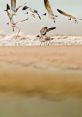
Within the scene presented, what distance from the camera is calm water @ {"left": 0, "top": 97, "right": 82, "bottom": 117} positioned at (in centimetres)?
394

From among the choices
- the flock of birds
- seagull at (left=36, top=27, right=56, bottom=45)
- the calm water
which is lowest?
the calm water

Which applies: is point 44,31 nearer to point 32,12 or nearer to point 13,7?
point 32,12

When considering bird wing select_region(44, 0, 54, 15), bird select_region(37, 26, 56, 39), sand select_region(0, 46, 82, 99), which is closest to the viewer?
sand select_region(0, 46, 82, 99)

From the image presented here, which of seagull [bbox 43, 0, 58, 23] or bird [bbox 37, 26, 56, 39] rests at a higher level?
seagull [bbox 43, 0, 58, 23]

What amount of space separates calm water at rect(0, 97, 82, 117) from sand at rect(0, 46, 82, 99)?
251mm

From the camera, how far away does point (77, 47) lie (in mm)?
7457

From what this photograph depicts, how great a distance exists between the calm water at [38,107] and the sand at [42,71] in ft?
0.82

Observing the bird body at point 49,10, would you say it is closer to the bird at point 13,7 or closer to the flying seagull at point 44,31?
the flying seagull at point 44,31

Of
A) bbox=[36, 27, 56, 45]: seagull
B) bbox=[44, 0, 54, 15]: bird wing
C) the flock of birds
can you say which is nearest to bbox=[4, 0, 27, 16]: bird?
the flock of birds

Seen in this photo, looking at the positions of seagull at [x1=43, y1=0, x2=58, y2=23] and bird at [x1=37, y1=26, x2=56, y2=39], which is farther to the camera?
bird at [x1=37, y1=26, x2=56, y2=39]

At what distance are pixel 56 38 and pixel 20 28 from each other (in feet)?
2.67

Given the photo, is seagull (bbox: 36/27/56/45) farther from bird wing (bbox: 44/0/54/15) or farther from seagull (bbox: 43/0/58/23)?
bird wing (bbox: 44/0/54/15)

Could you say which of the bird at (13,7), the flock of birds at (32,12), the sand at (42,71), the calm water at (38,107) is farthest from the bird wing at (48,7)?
the calm water at (38,107)

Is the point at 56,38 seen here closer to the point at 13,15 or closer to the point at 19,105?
the point at 13,15
